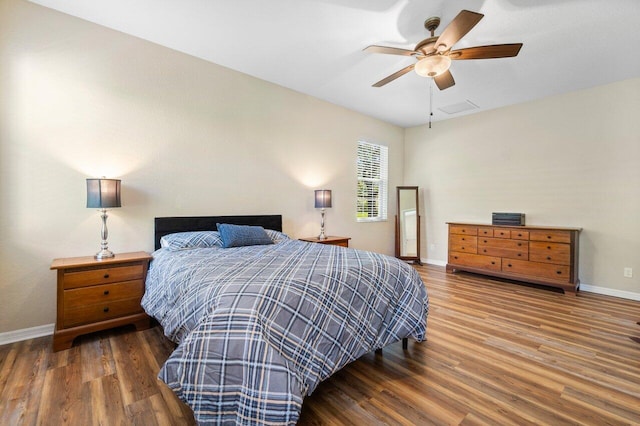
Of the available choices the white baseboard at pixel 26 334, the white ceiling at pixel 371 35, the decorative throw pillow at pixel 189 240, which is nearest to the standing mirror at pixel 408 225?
the white ceiling at pixel 371 35

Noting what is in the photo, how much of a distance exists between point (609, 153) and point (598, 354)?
2.95 m

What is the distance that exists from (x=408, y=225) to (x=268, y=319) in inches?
180

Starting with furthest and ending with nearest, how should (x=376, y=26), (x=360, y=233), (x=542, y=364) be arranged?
(x=360, y=233) < (x=376, y=26) < (x=542, y=364)

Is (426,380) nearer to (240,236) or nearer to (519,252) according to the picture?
(240,236)

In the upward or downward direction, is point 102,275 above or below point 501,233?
below

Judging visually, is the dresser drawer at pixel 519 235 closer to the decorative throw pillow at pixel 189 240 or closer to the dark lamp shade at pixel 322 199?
the dark lamp shade at pixel 322 199

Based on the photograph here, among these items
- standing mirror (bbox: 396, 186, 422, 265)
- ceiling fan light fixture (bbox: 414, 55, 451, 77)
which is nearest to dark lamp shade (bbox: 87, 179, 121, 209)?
ceiling fan light fixture (bbox: 414, 55, 451, 77)

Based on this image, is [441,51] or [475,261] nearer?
[441,51]

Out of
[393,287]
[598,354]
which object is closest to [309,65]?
[393,287]

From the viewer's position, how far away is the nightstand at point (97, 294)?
7.13 ft

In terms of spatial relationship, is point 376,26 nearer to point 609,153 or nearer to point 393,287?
point 393,287

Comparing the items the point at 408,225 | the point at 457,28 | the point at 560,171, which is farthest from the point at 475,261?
the point at 457,28

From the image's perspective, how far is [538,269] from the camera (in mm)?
3881

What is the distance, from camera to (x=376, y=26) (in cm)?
253
